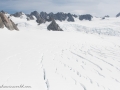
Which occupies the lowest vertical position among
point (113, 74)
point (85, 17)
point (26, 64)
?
point (85, 17)

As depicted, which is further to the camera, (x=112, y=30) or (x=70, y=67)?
(x=112, y=30)

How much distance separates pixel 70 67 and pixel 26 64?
2367 mm

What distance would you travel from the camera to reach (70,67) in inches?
363

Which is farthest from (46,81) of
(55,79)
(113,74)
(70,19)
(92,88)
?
(70,19)

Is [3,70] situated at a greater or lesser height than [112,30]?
greater

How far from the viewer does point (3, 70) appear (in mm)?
7602

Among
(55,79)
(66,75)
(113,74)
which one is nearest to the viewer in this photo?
(55,79)

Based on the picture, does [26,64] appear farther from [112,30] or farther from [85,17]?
[85,17]

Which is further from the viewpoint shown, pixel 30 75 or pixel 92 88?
pixel 30 75

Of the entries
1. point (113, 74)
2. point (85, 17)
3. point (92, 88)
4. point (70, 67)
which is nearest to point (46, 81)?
point (92, 88)

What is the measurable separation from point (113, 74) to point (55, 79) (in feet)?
11.0

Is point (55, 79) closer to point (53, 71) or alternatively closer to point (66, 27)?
point (53, 71)

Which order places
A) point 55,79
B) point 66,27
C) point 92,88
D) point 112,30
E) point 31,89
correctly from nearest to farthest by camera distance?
point 31,89
point 92,88
point 55,79
point 112,30
point 66,27

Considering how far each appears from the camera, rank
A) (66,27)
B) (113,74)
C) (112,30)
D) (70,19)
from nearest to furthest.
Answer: (113,74), (112,30), (66,27), (70,19)
